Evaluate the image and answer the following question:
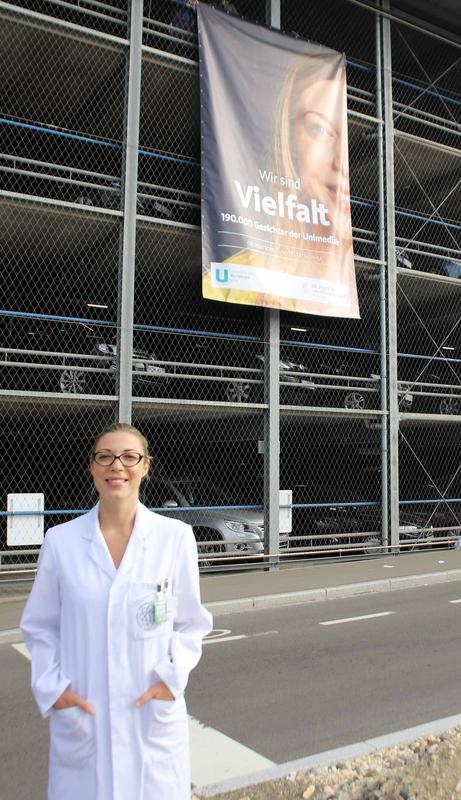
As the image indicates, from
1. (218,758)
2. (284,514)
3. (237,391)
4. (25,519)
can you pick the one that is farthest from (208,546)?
(218,758)

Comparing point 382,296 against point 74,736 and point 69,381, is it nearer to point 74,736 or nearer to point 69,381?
point 69,381

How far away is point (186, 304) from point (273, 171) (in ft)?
15.0

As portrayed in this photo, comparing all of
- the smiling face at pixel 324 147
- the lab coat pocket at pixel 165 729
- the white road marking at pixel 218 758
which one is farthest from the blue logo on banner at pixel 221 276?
the lab coat pocket at pixel 165 729

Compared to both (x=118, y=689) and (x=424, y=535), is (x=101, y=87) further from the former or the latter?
(x=118, y=689)

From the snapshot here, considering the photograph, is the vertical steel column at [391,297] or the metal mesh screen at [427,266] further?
the metal mesh screen at [427,266]

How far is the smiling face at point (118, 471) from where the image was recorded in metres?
2.49

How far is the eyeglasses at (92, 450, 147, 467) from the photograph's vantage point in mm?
2521

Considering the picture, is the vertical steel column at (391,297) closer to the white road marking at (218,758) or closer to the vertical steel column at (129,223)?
the vertical steel column at (129,223)

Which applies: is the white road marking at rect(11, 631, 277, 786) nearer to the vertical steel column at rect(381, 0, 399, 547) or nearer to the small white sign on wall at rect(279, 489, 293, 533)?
the small white sign on wall at rect(279, 489, 293, 533)

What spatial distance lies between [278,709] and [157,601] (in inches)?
138

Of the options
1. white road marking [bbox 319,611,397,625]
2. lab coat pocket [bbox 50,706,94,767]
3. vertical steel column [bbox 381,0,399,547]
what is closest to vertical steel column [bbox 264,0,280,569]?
vertical steel column [bbox 381,0,399,547]

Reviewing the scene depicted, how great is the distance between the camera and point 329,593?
1033cm

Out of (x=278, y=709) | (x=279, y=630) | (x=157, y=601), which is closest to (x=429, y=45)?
(x=279, y=630)

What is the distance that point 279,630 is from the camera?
8203mm
